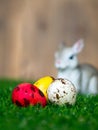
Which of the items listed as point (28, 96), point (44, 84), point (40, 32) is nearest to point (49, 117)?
point (28, 96)

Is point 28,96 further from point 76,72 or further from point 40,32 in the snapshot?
point 40,32

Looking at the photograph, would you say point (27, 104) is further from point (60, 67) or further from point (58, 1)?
point (58, 1)

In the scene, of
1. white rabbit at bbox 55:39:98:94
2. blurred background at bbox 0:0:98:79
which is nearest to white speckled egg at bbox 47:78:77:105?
white rabbit at bbox 55:39:98:94

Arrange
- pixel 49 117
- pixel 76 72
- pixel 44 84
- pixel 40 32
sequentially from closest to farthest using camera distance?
pixel 49 117
pixel 44 84
pixel 76 72
pixel 40 32

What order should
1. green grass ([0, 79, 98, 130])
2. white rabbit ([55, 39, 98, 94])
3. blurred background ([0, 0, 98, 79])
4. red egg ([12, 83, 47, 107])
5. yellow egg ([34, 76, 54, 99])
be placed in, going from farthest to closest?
blurred background ([0, 0, 98, 79]) < white rabbit ([55, 39, 98, 94]) < yellow egg ([34, 76, 54, 99]) < red egg ([12, 83, 47, 107]) < green grass ([0, 79, 98, 130])

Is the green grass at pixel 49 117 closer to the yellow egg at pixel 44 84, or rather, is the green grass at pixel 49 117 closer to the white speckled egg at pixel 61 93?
the white speckled egg at pixel 61 93

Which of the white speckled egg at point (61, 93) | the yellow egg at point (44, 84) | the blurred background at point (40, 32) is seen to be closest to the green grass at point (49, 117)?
the white speckled egg at point (61, 93)

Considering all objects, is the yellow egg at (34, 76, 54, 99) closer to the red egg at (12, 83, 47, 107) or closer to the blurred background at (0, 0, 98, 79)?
the red egg at (12, 83, 47, 107)
